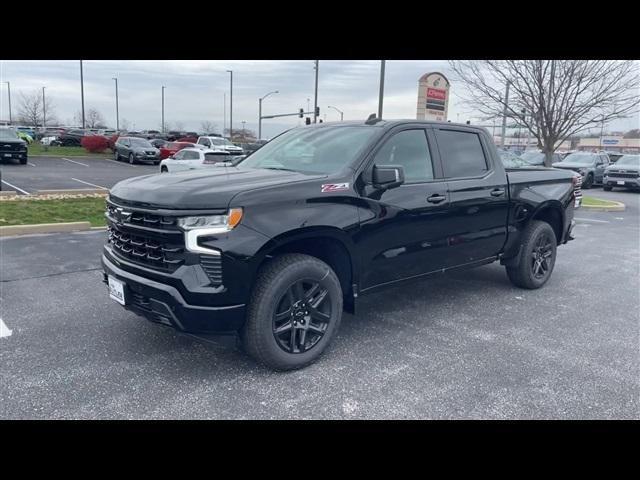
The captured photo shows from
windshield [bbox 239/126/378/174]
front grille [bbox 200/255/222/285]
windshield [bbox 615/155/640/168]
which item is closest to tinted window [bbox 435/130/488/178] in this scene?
windshield [bbox 239/126/378/174]

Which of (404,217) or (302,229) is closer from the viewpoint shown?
(302,229)

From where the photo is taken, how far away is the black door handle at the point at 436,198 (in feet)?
15.0

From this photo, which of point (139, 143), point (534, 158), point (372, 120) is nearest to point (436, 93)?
point (534, 158)

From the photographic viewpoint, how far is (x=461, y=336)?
455 cm

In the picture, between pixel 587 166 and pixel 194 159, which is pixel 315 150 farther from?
pixel 587 166

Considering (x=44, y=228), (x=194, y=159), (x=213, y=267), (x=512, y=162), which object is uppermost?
(x=512, y=162)

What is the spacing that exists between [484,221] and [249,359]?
276cm

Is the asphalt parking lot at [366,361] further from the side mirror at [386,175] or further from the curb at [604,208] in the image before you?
the curb at [604,208]

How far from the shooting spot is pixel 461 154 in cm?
512

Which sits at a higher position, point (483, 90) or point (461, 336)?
point (483, 90)

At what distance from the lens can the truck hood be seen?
3324mm

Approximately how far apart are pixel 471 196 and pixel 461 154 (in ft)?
1.49
